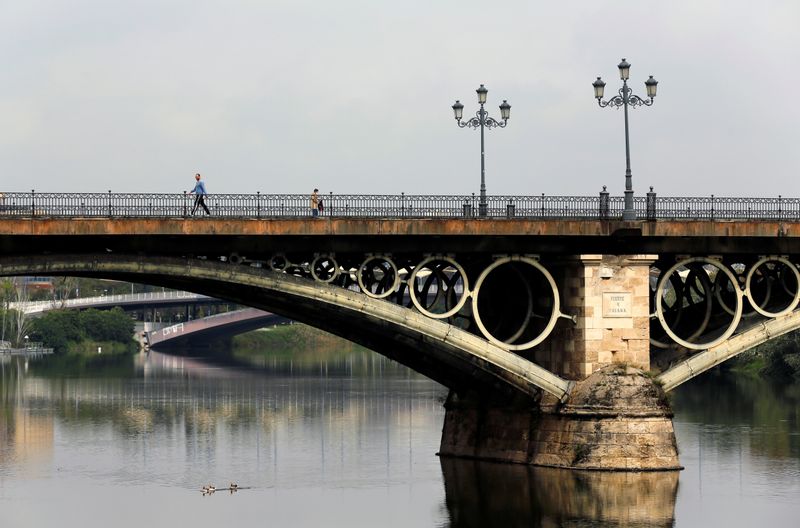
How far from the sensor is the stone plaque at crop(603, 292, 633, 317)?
173 feet

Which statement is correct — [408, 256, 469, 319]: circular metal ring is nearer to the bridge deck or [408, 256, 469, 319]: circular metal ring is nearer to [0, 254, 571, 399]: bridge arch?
the bridge deck

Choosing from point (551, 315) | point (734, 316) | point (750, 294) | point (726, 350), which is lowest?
point (726, 350)

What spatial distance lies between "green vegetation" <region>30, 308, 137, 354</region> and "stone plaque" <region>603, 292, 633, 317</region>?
100 meters

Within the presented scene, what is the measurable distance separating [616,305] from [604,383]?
248cm

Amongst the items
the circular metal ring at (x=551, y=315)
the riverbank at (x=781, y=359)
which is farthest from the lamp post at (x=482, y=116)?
the riverbank at (x=781, y=359)

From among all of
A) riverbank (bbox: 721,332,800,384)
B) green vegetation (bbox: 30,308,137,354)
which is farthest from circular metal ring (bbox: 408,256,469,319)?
green vegetation (bbox: 30,308,137,354)

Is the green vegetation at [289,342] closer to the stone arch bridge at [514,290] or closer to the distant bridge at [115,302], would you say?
the distant bridge at [115,302]

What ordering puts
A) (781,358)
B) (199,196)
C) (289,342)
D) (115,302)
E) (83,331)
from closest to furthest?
(199,196), (781,358), (83,331), (115,302), (289,342)

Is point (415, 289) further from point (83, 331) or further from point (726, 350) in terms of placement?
point (83, 331)

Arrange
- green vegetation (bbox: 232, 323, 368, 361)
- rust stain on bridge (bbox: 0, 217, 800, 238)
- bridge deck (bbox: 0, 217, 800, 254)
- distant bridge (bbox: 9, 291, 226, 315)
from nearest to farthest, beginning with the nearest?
rust stain on bridge (bbox: 0, 217, 800, 238) < bridge deck (bbox: 0, 217, 800, 254) < distant bridge (bbox: 9, 291, 226, 315) < green vegetation (bbox: 232, 323, 368, 361)

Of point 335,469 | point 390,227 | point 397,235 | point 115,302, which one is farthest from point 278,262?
point 115,302

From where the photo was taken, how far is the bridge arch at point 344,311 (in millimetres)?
47688

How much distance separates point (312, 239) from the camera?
49.9 meters

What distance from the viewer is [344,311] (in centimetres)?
4978
